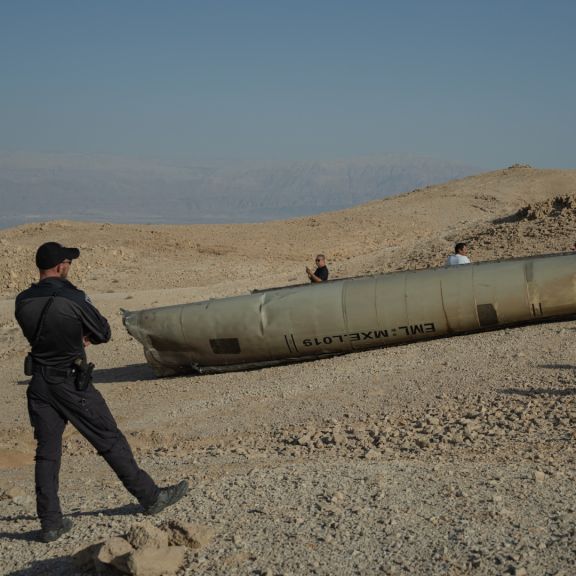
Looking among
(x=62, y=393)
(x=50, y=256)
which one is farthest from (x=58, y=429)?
(x=50, y=256)

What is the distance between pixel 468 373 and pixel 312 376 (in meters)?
2.33

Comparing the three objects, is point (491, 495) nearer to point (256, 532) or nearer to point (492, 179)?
point (256, 532)

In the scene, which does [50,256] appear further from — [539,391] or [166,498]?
[539,391]

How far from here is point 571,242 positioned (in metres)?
17.7

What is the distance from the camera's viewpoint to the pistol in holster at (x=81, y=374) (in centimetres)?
568

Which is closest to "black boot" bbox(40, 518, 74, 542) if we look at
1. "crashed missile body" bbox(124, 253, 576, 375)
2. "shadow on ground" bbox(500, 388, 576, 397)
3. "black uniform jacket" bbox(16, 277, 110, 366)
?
"black uniform jacket" bbox(16, 277, 110, 366)

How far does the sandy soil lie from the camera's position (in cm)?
488

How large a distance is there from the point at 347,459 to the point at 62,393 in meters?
2.63

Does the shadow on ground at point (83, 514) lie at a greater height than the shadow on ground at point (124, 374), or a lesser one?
greater

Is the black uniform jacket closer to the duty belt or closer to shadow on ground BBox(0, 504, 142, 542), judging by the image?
the duty belt

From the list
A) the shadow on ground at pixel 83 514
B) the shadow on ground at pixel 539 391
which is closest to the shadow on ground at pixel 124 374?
the shadow on ground at pixel 539 391

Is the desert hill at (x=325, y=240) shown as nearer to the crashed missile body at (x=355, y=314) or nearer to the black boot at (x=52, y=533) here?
the crashed missile body at (x=355, y=314)

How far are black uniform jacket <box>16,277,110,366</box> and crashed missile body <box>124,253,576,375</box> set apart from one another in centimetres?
638

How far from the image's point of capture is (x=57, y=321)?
223 inches
